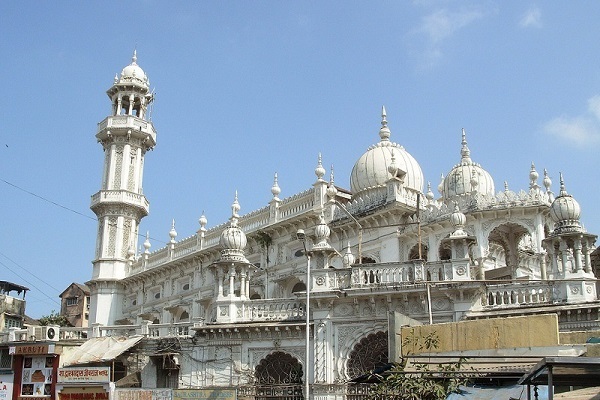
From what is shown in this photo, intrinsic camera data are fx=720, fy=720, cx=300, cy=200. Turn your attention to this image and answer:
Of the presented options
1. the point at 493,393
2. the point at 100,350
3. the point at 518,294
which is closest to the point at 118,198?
the point at 100,350

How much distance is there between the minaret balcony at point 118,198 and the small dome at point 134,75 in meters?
8.23

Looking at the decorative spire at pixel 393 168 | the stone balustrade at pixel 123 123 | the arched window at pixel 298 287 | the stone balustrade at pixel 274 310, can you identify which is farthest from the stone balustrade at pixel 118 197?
the stone balustrade at pixel 274 310

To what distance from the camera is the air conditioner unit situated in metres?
26.4

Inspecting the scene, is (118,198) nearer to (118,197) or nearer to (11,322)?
(118,197)

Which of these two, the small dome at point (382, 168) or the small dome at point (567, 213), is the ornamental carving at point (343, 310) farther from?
the small dome at point (382, 168)

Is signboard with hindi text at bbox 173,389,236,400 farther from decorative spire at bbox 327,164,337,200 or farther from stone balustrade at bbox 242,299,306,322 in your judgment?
decorative spire at bbox 327,164,337,200

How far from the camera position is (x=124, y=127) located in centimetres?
4609

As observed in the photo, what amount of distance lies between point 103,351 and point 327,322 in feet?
27.7

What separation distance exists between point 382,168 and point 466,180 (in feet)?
12.6

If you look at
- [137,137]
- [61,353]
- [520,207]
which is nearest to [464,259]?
[520,207]

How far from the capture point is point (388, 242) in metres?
29.2

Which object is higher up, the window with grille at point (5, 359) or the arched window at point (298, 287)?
the arched window at point (298, 287)

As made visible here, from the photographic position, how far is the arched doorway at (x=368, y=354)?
20641 mm

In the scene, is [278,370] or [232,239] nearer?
[278,370]
